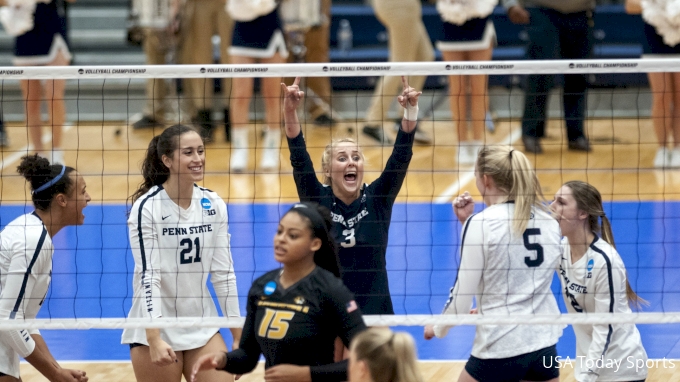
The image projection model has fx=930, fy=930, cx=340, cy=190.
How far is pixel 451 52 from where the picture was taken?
10125 millimetres

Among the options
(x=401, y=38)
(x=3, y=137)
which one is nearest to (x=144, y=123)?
(x=3, y=137)

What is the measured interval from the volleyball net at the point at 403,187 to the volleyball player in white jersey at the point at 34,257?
0.11m

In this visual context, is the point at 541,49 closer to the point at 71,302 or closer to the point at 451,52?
the point at 451,52

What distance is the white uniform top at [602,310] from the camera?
426cm

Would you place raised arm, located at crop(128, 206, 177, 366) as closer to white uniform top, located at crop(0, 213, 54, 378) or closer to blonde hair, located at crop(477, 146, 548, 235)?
white uniform top, located at crop(0, 213, 54, 378)

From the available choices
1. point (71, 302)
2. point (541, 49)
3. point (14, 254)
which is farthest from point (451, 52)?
point (14, 254)

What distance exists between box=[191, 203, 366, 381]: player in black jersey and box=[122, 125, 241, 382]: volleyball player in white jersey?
788 mm

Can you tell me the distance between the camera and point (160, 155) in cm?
461

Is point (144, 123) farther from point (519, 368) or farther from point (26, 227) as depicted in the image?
point (519, 368)

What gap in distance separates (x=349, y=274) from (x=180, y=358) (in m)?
0.92

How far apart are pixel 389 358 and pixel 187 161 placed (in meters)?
1.76

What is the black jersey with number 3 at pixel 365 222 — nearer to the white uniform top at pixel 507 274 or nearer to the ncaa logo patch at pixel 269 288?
the white uniform top at pixel 507 274

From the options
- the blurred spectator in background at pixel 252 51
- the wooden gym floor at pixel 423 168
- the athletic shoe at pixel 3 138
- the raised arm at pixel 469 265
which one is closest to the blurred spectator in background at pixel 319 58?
the wooden gym floor at pixel 423 168

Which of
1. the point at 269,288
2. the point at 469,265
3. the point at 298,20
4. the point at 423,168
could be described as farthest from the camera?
the point at 298,20
